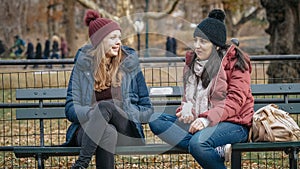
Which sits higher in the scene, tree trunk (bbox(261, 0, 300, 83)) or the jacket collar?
tree trunk (bbox(261, 0, 300, 83))

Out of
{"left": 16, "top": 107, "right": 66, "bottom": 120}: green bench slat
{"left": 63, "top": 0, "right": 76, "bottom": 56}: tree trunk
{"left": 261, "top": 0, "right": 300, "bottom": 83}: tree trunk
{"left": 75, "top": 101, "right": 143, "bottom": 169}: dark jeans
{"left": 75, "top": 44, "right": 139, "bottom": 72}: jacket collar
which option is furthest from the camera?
{"left": 63, "top": 0, "right": 76, "bottom": 56}: tree trunk

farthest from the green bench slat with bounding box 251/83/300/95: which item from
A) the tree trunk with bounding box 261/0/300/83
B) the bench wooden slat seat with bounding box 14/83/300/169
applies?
the tree trunk with bounding box 261/0/300/83

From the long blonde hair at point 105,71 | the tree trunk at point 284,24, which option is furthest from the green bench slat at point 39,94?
the tree trunk at point 284,24

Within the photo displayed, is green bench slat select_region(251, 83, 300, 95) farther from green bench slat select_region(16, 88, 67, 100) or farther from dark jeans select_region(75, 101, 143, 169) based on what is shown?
green bench slat select_region(16, 88, 67, 100)

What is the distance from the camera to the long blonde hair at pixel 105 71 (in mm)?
6676

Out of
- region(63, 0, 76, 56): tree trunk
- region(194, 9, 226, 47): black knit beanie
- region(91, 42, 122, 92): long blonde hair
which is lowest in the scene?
region(91, 42, 122, 92): long blonde hair

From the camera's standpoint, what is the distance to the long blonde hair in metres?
6.68

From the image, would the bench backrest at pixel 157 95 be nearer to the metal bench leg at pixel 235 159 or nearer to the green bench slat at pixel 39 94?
the green bench slat at pixel 39 94

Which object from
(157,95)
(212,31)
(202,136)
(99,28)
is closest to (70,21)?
(157,95)

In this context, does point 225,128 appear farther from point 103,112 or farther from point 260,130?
point 103,112

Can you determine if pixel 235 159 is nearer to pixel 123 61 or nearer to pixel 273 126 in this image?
pixel 273 126

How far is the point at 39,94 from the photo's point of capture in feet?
24.2

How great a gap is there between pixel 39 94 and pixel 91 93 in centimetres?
90

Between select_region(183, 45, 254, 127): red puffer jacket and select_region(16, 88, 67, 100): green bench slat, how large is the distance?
64.8 inches
